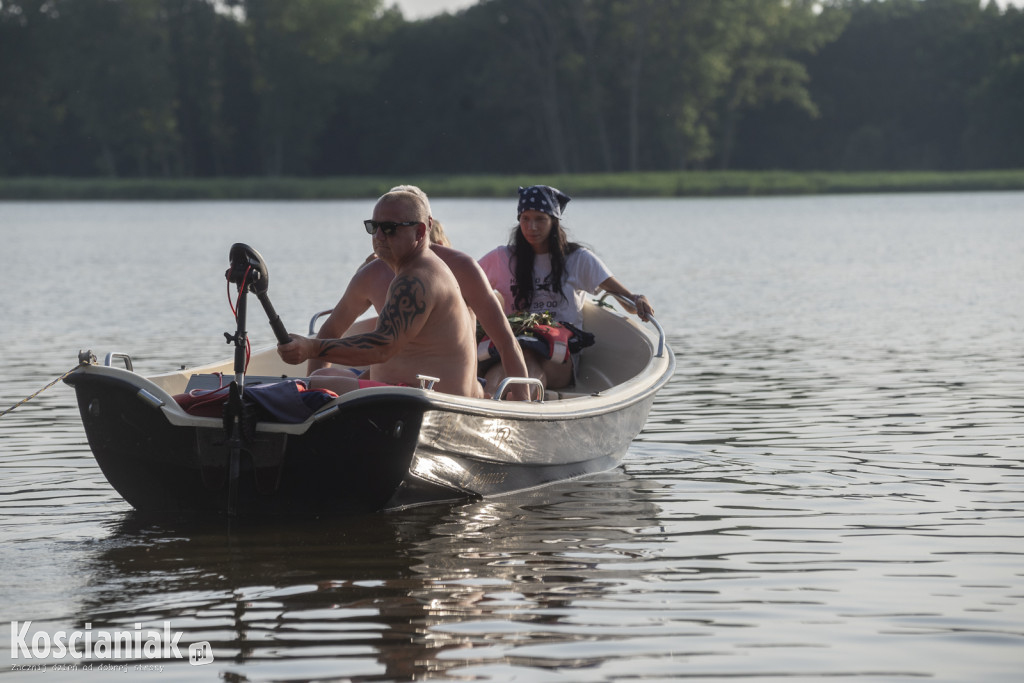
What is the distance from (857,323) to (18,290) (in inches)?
447

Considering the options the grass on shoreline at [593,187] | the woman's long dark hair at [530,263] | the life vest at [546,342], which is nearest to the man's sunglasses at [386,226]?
the life vest at [546,342]

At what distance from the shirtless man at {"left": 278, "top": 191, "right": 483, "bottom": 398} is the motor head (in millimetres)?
418

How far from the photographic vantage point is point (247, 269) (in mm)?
5527

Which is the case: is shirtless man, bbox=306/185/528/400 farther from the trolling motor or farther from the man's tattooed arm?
the trolling motor

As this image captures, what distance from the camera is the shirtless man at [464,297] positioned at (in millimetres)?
6914

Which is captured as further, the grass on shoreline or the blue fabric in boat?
the grass on shoreline

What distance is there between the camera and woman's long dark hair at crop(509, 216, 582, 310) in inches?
354

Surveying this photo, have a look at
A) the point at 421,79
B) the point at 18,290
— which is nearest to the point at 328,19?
the point at 421,79

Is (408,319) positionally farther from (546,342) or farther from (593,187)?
(593,187)

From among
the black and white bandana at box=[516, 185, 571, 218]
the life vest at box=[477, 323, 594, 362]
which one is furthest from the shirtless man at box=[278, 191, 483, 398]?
the black and white bandana at box=[516, 185, 571, 218]

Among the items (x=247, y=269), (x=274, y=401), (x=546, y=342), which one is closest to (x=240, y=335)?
(x=247, y=269)

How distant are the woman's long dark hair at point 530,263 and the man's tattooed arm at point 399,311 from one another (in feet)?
8.92

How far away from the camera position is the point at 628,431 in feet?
27.6

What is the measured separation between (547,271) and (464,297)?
6.83 feet
